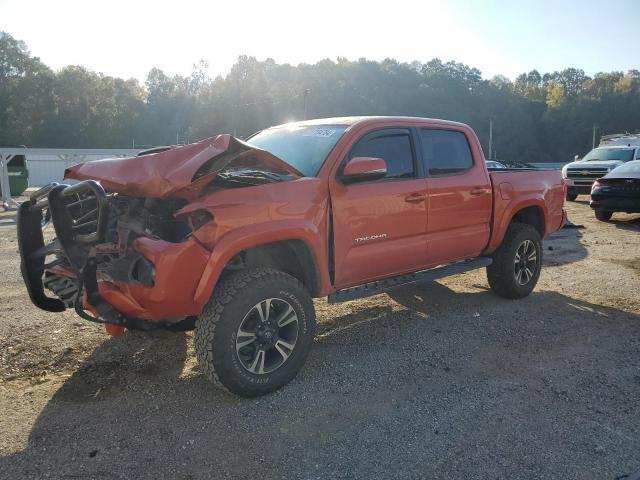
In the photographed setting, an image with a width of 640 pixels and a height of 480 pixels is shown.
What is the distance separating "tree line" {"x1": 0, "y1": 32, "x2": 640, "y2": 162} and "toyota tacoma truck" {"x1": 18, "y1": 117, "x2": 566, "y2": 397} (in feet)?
195

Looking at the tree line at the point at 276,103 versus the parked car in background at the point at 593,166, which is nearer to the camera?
the parked car in background at the point at 593,166

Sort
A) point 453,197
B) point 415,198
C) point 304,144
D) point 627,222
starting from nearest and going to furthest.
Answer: point 304,144 → point 415,198 → point 453,197 → point 627,222

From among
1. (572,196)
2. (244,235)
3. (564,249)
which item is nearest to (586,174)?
(572,196)

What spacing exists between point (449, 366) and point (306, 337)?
124 centimetres

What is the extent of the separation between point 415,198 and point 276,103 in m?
66.5

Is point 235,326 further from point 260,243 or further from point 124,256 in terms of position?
point 124,256

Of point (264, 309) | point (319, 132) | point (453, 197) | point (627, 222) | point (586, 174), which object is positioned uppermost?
point (319, 132)

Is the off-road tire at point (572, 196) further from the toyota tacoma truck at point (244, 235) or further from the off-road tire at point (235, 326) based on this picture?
the off-road tire at point (235, 326)

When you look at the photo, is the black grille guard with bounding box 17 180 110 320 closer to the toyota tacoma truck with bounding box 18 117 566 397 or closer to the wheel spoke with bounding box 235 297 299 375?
the toyota tacoma truck with bounding box 18 117 566 397

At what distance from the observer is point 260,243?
3.73 metres

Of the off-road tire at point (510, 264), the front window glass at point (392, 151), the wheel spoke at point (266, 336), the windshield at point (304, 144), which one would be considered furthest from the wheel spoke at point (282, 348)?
the off-road tire at point (510, 264)

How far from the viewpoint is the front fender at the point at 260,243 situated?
3467 mm

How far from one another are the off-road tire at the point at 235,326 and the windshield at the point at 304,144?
0.98 m

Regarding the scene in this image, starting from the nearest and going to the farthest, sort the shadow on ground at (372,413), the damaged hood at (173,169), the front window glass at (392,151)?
the shadow on ground at (372,413), the damaged hood at (173,169), the front window glass at (392,151)
